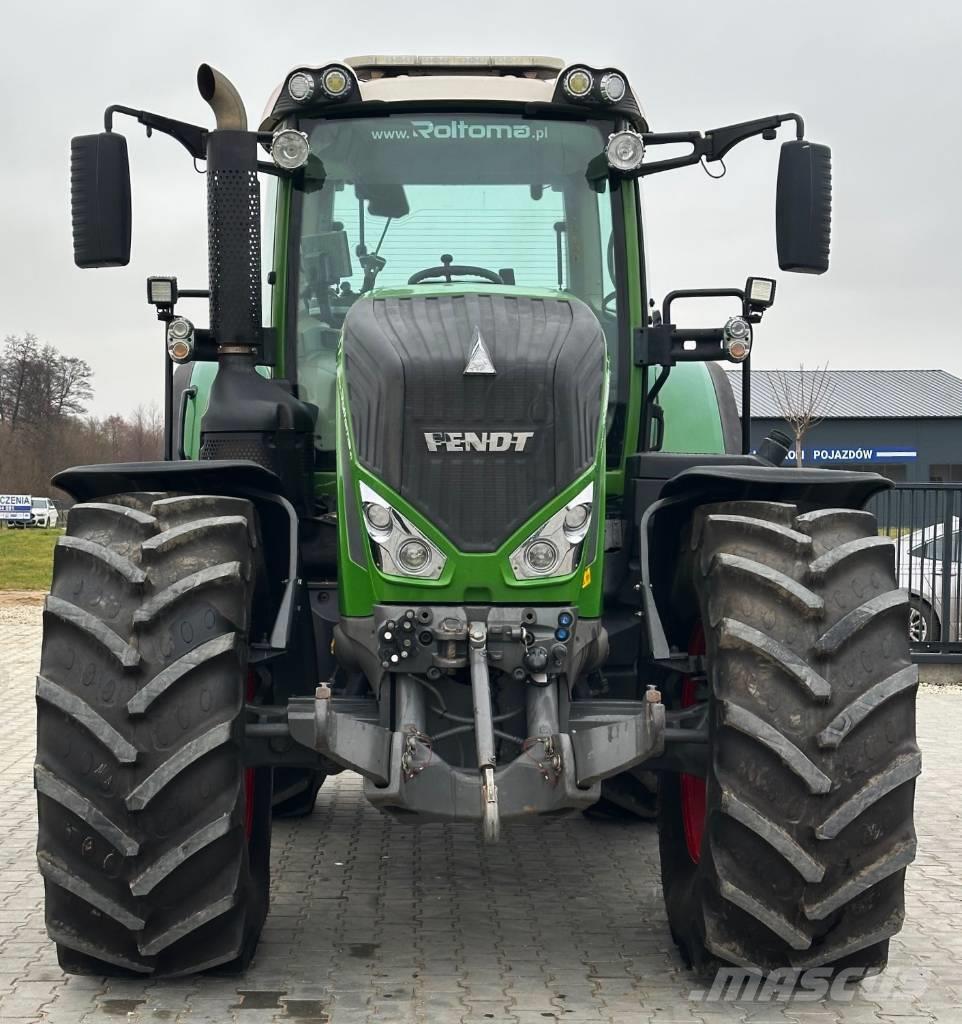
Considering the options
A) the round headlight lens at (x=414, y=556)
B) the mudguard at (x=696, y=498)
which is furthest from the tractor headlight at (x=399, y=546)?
the mudguard at (x=696, y=498)

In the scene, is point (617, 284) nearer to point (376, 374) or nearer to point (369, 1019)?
point (376, 374)

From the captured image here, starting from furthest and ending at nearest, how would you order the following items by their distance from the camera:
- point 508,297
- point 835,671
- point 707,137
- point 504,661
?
point 707,137 → point 508,297 → point 504,661 → point 835,671

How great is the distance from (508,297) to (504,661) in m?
1.26

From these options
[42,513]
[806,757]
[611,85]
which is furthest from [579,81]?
[42,513]

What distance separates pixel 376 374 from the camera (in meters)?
4.82

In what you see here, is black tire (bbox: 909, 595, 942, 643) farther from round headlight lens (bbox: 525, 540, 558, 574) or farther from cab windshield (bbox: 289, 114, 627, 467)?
round headlight lens (bbox: 525, 540, 558, 574)

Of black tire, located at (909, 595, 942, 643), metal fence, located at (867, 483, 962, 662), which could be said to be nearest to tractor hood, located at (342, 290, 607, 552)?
metal fence, located at (867, 483, 962, 662)

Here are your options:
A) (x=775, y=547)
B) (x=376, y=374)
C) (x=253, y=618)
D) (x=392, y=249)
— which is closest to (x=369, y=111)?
(x=392, y=249)

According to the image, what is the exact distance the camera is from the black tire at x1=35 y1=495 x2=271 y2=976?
4305 mm

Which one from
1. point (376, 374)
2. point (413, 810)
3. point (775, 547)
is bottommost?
point (413, 810)

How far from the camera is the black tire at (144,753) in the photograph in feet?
14.1

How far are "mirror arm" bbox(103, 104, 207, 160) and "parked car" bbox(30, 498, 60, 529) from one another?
5251 centimetres

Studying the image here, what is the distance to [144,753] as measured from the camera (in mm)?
4285

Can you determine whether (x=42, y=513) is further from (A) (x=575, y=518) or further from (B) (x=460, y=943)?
(A) (x=575, y=518)
